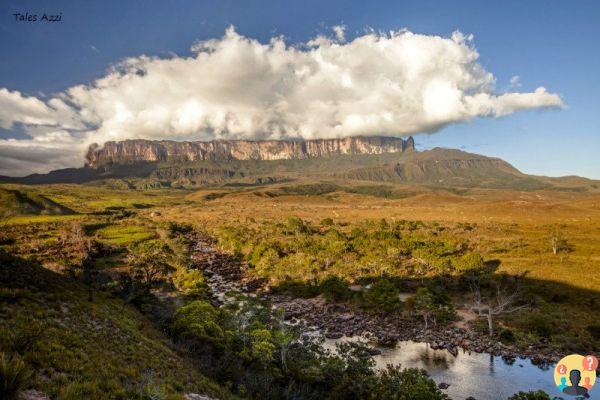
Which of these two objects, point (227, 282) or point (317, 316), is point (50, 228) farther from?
point (317, 316)

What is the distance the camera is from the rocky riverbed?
3750 cm

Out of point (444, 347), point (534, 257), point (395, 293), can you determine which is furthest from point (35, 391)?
point (534, 257)

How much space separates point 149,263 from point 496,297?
5791 centimetres

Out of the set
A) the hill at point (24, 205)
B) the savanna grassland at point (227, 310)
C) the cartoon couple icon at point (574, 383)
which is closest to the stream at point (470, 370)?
the savanna grassland at point (227, 310)

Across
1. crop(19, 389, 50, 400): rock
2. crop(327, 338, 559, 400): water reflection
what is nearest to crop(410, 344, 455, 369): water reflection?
crop(327, 338, 559, 400): water reflection

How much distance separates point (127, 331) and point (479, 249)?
72333 millimetres

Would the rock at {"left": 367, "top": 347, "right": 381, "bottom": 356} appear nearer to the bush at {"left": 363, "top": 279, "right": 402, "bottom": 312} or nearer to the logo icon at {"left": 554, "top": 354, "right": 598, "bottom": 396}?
the bush at {"left": 363, "top": 279, "right": 402, "bottom": 312}

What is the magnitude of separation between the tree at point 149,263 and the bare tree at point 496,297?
45282mm

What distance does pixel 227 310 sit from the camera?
42.4m

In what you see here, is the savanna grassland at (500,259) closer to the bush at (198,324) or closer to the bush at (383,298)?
the bush at (383,298)

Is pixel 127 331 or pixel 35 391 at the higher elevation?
pixel 35 391

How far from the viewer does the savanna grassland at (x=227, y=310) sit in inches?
762

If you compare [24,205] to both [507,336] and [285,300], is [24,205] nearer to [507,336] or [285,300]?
[285,300]

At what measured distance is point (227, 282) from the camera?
213ft
